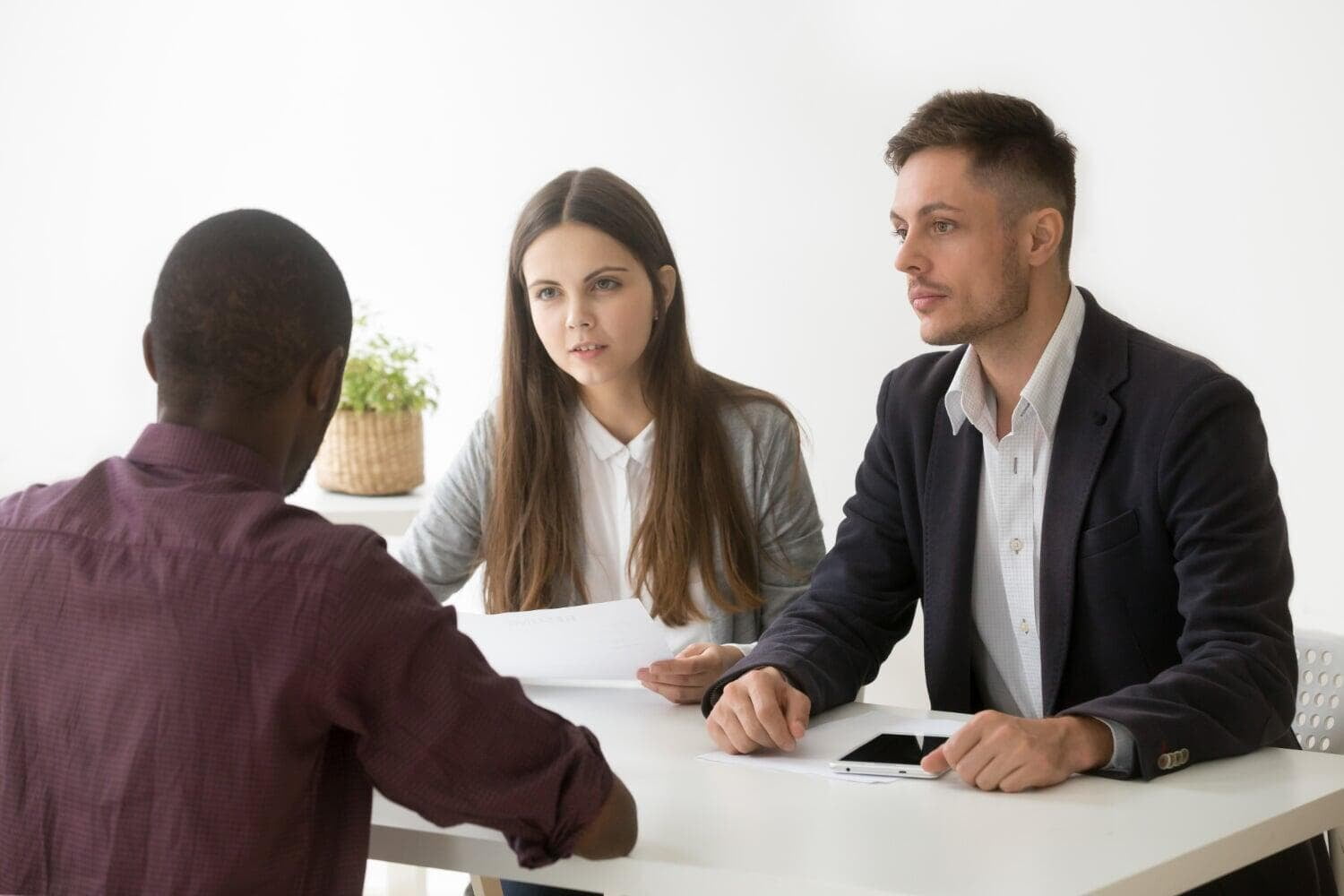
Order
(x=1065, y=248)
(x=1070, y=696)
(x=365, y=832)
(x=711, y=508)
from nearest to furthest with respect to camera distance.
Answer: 1. (x=365, y=832)
2. (x=1070, y=696)
3. (x=1065, y=248)
4. (x=711, y=508)

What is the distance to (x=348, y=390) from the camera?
3650 mm

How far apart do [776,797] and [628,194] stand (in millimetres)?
1242

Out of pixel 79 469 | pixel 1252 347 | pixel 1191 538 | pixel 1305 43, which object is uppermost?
pixel 1305 43

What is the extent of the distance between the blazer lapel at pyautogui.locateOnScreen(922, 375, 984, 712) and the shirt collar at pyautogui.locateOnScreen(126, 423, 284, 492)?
1.06m

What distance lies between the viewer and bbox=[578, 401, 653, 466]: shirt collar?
2395 mm

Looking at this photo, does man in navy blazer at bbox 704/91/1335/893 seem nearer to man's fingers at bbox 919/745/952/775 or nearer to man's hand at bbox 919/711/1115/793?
man's hand at bbox 919/711/1115/793

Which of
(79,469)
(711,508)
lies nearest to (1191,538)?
(711,508)

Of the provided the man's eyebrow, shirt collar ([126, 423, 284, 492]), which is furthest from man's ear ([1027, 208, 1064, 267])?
shirt collar ([126, 423, 284, 492])

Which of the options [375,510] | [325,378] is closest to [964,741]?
[325,378]

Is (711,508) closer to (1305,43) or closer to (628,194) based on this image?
(628,194)

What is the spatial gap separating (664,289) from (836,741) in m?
1.00

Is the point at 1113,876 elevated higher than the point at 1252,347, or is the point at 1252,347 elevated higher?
the point at 1252,347

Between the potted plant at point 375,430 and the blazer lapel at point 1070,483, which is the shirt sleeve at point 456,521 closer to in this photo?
the blazer lapel at point 1070,483

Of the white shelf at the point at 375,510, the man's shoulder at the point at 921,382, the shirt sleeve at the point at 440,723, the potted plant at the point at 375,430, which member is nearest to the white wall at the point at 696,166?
the potted plant at the point at 375,430
